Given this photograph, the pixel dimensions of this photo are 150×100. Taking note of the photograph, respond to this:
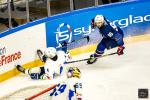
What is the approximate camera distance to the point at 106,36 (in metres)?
8.91

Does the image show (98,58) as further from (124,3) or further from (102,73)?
(124,3)

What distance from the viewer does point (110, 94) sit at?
8.83 meters

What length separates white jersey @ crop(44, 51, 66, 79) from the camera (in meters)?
8.91

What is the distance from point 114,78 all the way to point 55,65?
31.9 inches

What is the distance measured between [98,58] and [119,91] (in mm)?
525

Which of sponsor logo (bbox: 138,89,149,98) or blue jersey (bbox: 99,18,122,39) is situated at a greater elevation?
blue jersey (bbox: 99,18,122,39)

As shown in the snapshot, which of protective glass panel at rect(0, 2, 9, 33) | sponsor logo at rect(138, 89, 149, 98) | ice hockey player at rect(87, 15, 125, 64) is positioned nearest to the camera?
sponsor logo at rect(138, 89, 149, 98)

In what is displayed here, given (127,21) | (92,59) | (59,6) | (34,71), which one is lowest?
(34,71)

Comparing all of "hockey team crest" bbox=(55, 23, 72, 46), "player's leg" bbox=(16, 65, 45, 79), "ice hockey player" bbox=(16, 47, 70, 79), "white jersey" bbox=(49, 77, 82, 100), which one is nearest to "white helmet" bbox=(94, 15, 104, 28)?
"hockey team crest" bbox=(55, 23, 72, 46)

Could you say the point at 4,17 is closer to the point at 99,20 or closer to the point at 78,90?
the point at 99,20

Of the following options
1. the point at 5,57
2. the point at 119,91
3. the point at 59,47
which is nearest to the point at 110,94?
the point at 119,91

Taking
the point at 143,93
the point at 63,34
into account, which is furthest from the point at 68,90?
the point at 143,93

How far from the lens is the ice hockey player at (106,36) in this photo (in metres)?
8.87

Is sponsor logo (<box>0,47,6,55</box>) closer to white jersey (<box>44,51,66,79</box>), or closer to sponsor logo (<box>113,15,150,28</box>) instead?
white jersey (<box>44,51,66,79</box>)
